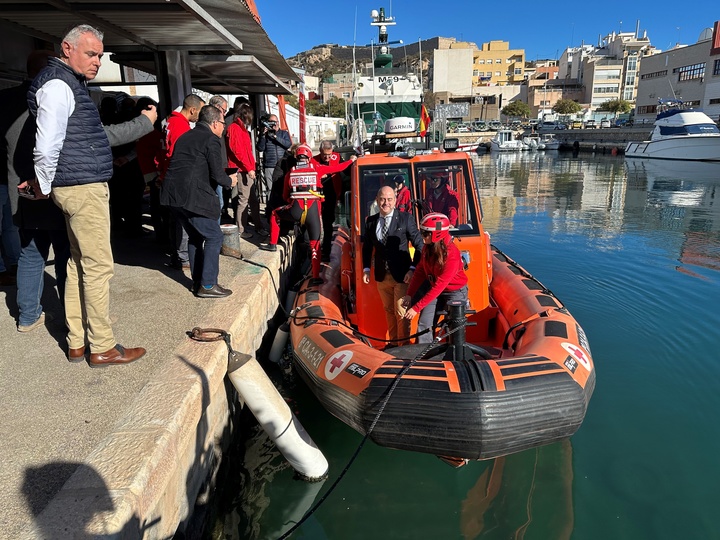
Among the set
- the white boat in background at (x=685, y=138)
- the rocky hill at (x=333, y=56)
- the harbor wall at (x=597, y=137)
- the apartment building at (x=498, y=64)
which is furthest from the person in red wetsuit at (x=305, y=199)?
the rocky hill at (x=333, y=56)

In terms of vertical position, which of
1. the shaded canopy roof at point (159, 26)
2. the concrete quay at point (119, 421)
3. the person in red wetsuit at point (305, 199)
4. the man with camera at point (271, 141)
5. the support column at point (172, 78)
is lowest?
the concrete quay at point (119, 421)

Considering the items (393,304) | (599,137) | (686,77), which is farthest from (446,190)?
(686,77)

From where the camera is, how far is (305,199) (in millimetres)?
6758

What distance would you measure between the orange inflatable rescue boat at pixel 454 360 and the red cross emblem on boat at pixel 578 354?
0.01m

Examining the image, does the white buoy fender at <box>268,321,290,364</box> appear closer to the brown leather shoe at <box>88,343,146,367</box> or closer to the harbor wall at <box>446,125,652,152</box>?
the brown leather shoe at <box>88,343,146,367</box>

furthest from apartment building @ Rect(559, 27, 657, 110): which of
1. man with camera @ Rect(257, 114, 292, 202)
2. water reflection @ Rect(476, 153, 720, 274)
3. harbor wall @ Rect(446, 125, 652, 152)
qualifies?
man with camera @ Rect(257, 114, 292, 202)

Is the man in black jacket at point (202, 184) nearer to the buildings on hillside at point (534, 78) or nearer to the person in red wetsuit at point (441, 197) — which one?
the person in red wetsuit at point (441, 197)

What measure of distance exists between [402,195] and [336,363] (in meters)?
2.36

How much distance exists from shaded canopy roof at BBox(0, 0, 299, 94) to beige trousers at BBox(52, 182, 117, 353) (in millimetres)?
1024

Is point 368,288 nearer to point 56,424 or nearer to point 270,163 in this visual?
point 56,424

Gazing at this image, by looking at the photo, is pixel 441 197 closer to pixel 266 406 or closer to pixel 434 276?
pixel 434 276

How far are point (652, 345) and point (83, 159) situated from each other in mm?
6653

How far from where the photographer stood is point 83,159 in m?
3.14

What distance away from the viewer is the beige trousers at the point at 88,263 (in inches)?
126
